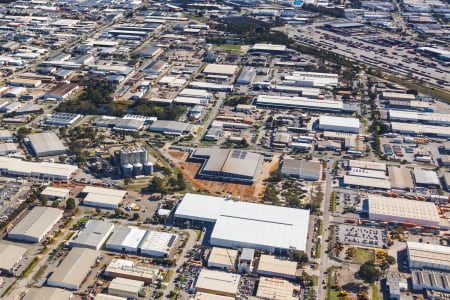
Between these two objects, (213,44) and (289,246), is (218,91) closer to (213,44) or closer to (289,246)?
(213,44)

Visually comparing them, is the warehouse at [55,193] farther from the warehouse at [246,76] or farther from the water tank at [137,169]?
the warehouse at [246,76]

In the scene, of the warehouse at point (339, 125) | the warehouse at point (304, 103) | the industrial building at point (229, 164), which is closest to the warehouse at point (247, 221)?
the industrial building at point (229, 164)

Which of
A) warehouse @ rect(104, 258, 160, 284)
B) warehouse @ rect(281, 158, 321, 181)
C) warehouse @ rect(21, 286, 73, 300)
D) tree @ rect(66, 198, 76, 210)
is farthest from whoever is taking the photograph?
warehouse @ rect(281, 158, 321, 181)

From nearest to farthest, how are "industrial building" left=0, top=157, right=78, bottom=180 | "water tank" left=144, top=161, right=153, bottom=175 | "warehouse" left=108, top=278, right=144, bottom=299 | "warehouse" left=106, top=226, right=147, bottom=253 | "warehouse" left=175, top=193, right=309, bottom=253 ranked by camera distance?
1. "warehouse" left=108, top=278, right=144, bottom=299
2. "warehouse" left=106, top=226, right=147, bottom=253
3. "warehouse" left=175, top=193, right=309, bottom=253
4. "industrial building" left=0, top=157, right=78, bottom=180
5. "water tank" left=144, top=161, right=153, bottom=175

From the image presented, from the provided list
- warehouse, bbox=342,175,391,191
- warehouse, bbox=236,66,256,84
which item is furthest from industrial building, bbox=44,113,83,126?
warehouse, bbox=342,175,391,191

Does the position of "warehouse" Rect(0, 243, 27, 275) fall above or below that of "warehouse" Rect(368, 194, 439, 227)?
below

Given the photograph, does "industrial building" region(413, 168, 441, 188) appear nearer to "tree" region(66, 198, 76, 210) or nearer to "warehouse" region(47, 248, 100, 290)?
"warehouse" region(47, 248, 100, 290)
